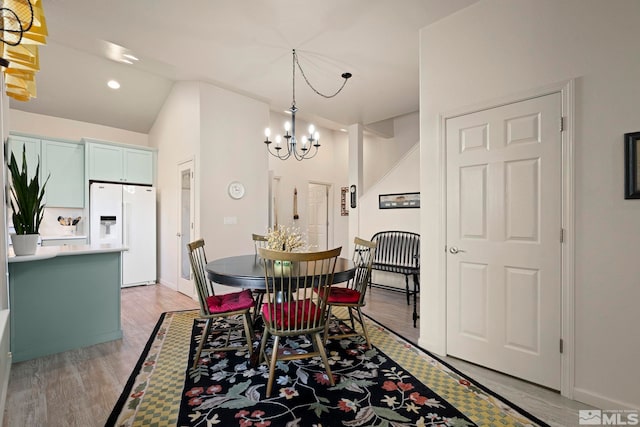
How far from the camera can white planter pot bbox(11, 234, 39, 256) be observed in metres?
2.45

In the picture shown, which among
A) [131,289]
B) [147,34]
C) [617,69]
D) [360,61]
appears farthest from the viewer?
[131,289]

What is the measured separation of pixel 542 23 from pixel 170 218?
17.5 feet

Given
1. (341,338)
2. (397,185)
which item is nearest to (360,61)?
(397,185)

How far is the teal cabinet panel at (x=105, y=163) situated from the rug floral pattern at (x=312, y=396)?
166 inches

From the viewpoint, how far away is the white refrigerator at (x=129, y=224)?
4965 mm

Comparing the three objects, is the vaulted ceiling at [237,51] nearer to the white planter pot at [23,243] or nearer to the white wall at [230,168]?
the white wall at [230,168]

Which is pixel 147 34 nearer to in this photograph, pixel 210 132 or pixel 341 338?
Result: pixel 210 132

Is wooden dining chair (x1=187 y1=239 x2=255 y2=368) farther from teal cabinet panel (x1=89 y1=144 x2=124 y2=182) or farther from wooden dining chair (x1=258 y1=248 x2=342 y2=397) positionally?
teal cabinet panel (x1=89 y1=144 x2=124 y2=182)

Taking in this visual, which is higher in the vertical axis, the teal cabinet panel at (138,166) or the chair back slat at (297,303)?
the teal cabinet panel at (138,166)

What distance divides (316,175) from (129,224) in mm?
3897

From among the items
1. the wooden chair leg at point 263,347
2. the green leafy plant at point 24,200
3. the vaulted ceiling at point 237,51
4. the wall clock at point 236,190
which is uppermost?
the vaulted ceiling at point 237,51

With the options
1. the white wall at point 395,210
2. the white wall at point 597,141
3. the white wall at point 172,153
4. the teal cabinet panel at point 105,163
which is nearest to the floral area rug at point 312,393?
the white wall at point 597,141

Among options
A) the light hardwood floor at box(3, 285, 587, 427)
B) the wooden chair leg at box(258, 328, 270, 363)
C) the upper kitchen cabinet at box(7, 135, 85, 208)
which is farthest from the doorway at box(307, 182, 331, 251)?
the wooden chair leg at box(258, 328, 270, 363)

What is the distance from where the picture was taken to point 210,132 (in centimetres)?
436
